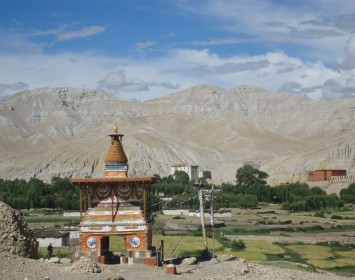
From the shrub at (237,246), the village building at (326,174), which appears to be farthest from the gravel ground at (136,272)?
the village building at (326,174)

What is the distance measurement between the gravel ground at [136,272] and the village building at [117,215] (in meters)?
1.53

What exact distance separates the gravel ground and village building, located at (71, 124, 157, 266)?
60.3 inches

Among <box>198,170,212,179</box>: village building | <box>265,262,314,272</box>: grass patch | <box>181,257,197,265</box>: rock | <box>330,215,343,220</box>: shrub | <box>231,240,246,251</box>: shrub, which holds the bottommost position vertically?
<box>265,262,314,272</box>: grass patch

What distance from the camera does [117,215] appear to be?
3431cm

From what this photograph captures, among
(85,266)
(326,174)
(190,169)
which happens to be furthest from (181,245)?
(190,169)

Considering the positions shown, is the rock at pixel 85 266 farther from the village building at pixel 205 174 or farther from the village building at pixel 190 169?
the village building at pixel 205 174

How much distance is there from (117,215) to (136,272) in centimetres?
470

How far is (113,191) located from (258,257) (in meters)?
13.5

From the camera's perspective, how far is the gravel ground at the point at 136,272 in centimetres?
2656

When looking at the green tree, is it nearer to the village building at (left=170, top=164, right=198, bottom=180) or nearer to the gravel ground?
the village building at (left=170, top=164, right=198, bottom=180)

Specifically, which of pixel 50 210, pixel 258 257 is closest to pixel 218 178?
pixel 50 210

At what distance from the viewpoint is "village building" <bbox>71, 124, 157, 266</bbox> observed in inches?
1320

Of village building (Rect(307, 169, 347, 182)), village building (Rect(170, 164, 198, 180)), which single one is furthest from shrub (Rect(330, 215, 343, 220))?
village building (Rect(170, 164, 198, 180))

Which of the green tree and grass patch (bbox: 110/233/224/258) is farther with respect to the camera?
the green tree
